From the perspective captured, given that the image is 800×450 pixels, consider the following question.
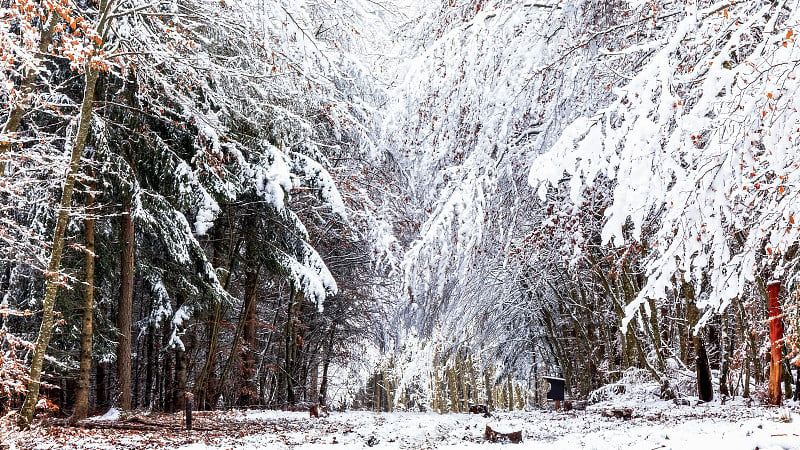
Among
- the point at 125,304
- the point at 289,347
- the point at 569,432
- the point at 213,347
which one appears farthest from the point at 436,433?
the point at 289,347

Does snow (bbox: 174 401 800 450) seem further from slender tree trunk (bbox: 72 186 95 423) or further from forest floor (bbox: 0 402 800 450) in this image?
slender tree trunk (bbox: 72 186 95 423)

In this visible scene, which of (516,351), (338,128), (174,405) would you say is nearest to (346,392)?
(516,351)

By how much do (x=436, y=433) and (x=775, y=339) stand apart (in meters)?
4.54

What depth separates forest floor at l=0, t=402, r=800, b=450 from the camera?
530 centimetres

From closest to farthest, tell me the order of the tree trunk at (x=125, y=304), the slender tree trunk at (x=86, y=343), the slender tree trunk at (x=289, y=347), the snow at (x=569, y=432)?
1. the snow at (x=569, y=432)
2. the slender tree trunk at (x=86, y=343)
3. the tree trunk at (x=125, y=304)
4. the slender tree trunk at (x=289, y=347)

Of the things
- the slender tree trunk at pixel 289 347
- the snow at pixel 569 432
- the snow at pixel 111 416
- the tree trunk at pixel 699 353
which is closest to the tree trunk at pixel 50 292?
the snow at pixel 569 432

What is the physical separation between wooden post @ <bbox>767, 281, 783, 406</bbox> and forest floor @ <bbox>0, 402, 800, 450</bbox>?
50 centimetres

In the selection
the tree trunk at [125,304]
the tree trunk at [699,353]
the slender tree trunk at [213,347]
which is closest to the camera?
the tree trunk at [125,304]

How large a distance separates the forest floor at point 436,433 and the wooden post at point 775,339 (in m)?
0.50

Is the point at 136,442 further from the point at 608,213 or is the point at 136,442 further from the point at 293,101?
the point at 293,101

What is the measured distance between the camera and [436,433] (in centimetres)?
837

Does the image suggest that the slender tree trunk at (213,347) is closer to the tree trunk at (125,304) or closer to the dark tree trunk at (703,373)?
the tree trunk at (125,304)

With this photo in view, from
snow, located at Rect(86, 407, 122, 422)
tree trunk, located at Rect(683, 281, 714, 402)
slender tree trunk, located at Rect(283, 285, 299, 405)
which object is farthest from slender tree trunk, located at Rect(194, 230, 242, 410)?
tree trunk, located at Rect(683, 281, 714, 402)

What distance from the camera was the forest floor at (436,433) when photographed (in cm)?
530
